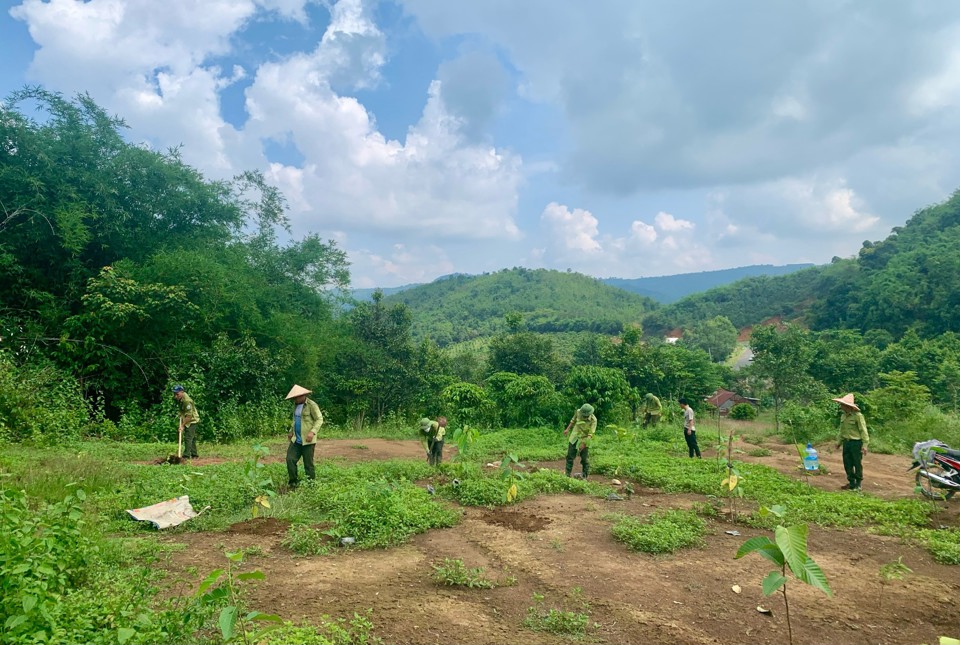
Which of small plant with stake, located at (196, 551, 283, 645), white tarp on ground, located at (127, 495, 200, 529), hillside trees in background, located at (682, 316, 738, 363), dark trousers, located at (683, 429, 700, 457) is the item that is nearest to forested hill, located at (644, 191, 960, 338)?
hillside trees in background, located at (682, 316, 738, 363)

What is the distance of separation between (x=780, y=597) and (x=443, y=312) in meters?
117

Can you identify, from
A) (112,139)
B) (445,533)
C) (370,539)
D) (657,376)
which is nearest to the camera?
(370,539)

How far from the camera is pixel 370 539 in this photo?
5.62 meters

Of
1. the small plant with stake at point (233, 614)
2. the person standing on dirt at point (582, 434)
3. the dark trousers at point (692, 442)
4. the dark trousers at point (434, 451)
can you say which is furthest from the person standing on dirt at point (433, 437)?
the small plant with stake at point (233, 614)

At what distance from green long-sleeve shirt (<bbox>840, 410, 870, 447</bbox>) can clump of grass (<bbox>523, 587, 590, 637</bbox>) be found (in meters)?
7.06

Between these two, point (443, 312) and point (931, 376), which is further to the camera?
point (443, 312)

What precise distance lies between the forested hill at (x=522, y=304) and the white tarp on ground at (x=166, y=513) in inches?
3183

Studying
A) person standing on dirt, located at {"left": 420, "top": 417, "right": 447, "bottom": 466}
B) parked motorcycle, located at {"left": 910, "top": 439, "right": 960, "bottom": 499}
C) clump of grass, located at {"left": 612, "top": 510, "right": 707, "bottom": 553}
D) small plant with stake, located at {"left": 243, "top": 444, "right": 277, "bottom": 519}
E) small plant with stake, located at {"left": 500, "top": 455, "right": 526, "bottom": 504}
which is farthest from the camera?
person standing on dirt, located at {"left": 420, "top": 417, "right": 447, "bottom": 466}

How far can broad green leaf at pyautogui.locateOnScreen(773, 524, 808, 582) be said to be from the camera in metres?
2.78

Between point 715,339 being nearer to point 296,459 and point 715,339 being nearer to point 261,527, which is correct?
point 296,459

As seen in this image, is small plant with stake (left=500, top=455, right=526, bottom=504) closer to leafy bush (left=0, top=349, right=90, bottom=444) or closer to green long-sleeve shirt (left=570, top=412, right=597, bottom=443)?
green long-sleeve shirt (left=570, top=412, right=597, bottom=443)

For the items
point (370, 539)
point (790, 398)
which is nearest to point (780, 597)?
point (370, 539)

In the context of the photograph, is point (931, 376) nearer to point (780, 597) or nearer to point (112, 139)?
point (780, 597)

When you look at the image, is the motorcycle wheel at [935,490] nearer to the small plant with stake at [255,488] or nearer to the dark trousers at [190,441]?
the small plant with stake at [255,488]
